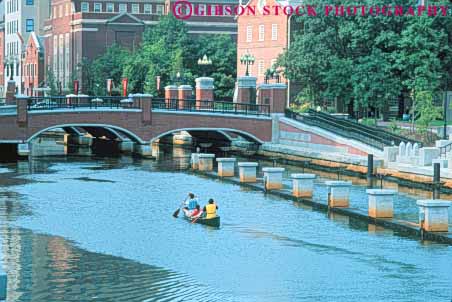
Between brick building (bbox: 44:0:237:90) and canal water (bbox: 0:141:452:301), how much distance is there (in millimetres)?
94350

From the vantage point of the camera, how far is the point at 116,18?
156250 millimetres

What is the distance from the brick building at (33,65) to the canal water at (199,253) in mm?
118804

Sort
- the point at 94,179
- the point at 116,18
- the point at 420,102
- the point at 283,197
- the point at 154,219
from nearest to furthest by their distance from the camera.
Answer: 1. the point at 154,219
2. the point at 283,197
3. the point at 94,179
4. the point at 420,102
5. the point at 116,18

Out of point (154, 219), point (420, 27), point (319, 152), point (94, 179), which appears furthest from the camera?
point (420, 27)

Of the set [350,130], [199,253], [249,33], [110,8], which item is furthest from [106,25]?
[199,253]

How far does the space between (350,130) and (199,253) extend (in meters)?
39.8

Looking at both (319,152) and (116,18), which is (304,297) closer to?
(319,152)

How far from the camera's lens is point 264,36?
121500 mm

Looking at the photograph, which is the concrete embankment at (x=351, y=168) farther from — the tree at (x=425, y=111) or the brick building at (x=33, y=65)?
the brick building at (x=33, y=65)

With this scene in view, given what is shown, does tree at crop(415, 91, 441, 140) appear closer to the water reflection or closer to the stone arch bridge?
the stone arch bridge

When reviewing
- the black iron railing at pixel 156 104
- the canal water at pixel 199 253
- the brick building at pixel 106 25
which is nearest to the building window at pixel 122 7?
the brick building at pixel 106 25

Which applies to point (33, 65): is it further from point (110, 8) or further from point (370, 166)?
point (370, 166)

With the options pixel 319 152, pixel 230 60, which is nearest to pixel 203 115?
pixel 319 152

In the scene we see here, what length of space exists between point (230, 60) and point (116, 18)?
86.8 ft
